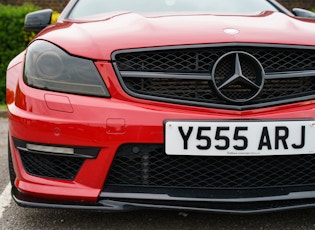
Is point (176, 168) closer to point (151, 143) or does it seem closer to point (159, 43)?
point (151, 143)

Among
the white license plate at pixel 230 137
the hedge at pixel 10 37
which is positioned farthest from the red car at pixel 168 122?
the hedge at pixel 10 37

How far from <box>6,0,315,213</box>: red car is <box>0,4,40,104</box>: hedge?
581 cm

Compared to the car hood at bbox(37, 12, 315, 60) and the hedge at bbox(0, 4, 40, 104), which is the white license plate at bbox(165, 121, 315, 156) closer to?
the car hood at bbox(37, 12, 315, 60)

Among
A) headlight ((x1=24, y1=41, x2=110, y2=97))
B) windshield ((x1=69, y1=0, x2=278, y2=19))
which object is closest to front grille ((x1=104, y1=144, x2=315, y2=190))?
headlight ((x1=24, y1=41, x2=110, y2=97))

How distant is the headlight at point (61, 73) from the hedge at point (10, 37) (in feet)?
19.0

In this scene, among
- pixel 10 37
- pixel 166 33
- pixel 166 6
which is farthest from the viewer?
pixel 10 37

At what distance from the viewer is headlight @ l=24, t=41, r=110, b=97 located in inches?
98.4

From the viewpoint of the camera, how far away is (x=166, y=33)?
2611 millimetres

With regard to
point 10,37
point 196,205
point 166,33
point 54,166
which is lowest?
point 10,37

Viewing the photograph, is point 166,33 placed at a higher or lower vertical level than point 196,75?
higher

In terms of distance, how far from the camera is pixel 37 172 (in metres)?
2.56

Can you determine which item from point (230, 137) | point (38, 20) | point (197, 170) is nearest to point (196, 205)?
point (197, 170)

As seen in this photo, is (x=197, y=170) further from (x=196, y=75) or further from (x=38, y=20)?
(x=38, y=20)

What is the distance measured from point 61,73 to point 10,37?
5.96 metres
